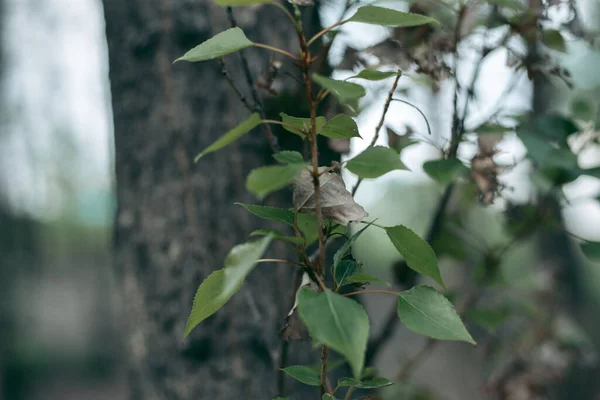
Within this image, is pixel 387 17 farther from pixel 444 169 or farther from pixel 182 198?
pixel 182 198

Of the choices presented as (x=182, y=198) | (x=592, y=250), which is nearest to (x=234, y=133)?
(x=182, y=198)

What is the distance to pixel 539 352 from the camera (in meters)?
1.76

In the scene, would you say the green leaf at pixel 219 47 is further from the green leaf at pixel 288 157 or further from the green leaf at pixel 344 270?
the green leaf at pixel 344 270

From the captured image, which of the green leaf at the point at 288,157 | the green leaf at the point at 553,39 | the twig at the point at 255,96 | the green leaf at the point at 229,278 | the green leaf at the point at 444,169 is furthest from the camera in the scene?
the green leaf at the point at 553,39

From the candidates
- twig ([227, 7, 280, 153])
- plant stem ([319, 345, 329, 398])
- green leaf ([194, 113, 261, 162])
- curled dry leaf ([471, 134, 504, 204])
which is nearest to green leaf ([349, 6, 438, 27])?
green leaf ([194, 113, 261, 162])

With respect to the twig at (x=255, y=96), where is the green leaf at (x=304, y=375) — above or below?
below

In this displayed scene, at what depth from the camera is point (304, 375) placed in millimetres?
Answer: 652

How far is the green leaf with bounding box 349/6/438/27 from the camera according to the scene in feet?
Answer: 1.67

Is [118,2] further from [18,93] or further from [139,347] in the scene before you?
[18,93]

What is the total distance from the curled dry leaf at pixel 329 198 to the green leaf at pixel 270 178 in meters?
0.13

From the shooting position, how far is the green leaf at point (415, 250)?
1.98ft

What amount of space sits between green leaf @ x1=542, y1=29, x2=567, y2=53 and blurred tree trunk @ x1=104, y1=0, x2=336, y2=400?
543mm

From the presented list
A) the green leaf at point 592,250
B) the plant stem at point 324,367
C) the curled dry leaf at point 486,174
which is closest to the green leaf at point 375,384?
the plant stem at point 324,367

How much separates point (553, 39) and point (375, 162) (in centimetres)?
83
